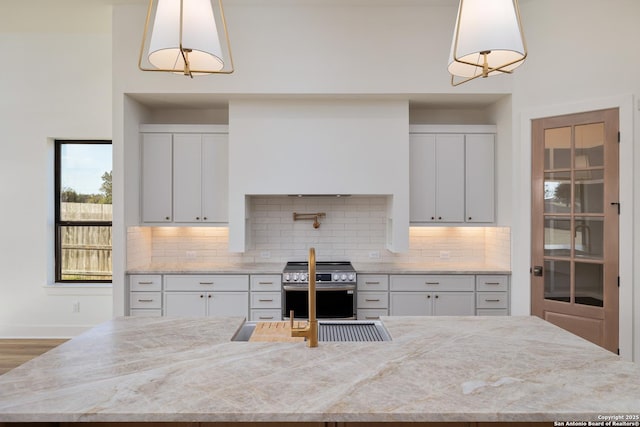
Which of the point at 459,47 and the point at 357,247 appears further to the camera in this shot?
the point at 357,247

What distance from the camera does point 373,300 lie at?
4.01m

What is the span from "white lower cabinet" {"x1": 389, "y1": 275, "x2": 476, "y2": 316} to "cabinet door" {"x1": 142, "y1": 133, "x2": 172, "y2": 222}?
268cm

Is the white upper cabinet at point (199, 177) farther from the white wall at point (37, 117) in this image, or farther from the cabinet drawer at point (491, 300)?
the cabinet drawer at point (491, 300)

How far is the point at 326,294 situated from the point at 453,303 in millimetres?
1337

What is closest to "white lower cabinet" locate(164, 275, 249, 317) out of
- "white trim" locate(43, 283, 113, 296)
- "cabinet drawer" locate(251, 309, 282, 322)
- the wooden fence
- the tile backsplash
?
"cabinet drawer" locate(251, 309, 282, 322)

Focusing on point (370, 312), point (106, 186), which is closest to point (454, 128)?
point (370, 312)

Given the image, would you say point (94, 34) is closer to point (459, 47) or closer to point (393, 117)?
point (393, 117)

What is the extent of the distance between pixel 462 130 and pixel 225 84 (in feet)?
8.51

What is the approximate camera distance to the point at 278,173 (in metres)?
4.10

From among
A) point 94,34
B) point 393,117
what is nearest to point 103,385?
point 393,117

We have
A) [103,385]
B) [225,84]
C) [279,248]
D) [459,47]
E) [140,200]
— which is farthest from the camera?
[279,248]

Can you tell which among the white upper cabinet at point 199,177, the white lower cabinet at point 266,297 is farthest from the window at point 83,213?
the white lower cabinet at point 266,297

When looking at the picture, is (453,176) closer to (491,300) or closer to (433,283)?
(433,283)

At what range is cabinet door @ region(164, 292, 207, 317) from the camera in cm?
399
